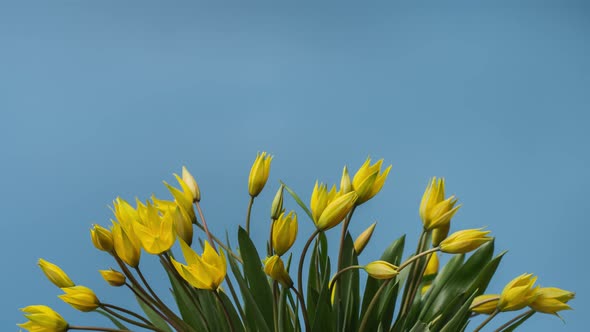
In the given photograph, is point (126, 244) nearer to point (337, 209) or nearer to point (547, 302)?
point (337, 209)

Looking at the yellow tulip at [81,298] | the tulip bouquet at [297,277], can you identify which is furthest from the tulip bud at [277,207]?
the yellow tulip at [81,298]

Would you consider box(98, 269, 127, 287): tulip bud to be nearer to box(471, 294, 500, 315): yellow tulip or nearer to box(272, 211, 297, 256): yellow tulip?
box(272, 211, 297, 256): yellow tulip

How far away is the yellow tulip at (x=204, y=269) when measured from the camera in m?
0.79

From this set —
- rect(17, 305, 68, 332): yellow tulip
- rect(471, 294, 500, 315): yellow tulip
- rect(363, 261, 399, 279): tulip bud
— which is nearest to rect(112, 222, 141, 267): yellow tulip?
rect(17, 305, 68, 332): yellow tulip

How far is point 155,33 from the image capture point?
2754mm

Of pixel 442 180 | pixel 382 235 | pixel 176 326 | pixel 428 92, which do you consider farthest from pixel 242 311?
pixel 428 92

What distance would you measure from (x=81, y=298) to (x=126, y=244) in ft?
0.28

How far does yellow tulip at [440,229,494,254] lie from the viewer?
81 cm

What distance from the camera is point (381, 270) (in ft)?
2.62

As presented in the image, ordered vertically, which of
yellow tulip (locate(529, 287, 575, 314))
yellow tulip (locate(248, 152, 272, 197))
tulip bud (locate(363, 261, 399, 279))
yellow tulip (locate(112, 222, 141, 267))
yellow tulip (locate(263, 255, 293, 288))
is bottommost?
yellow tulip (locate(529, 287, 575, 314))

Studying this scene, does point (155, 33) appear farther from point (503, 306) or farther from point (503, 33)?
point (503, 306)

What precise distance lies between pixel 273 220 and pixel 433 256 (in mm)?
277

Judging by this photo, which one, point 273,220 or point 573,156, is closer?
point 273,220

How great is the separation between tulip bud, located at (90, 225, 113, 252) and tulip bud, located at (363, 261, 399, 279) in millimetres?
265
